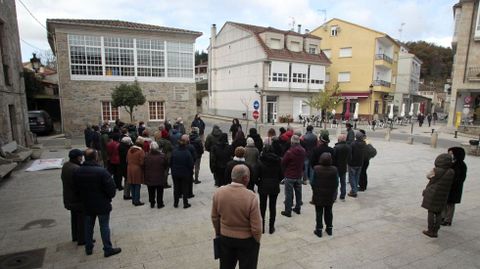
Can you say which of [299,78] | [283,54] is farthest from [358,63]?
[283,54]

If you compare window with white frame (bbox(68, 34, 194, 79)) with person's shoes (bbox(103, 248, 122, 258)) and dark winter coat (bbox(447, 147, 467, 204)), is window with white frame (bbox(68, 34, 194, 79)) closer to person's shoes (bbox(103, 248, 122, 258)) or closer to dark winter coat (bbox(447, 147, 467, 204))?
person's shoes (bbox(103, 248, 122, 258))

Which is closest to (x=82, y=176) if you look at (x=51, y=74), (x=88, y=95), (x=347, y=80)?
(x=88, y=95)

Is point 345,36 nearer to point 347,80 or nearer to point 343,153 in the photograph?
point 347,80

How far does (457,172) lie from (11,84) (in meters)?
16.7

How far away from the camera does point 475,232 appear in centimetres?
554

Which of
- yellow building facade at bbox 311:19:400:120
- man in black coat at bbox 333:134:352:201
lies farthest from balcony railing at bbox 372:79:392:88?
man in black coat at bbox 333:134:352:201

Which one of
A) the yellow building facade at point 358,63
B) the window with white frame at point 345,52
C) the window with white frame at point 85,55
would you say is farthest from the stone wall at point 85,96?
the window with white frame at point 345,52

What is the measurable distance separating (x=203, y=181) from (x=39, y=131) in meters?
16.9

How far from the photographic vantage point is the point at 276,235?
17.5 feet

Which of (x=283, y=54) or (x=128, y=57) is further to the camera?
(x=283, y=54)

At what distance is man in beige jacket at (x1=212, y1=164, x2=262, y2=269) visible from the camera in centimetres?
309

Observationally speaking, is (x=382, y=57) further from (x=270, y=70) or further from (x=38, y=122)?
(x=38, y=122)

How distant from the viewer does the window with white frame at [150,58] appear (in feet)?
67.3

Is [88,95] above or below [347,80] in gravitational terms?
below
